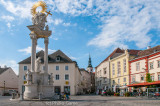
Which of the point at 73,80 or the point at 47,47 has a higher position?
the point at 47,47

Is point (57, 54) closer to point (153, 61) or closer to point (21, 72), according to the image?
point (21, 72)

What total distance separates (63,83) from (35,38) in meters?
28.5

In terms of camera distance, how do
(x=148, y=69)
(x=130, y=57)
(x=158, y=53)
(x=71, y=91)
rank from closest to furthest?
(x=158, y=53), (x=148, y=69), (x=130, y=57), (x=71, y=91)

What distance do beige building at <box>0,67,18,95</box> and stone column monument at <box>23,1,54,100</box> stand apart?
35.0 meters

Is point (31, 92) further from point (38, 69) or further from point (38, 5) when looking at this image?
point (38, 5)

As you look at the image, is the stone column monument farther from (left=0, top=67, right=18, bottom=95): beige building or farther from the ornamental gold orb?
(left=0, top=67, right=18, bottom=95): beige building

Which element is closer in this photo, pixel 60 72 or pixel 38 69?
pixel 38 69

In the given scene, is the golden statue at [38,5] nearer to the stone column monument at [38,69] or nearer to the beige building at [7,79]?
the stone column monument at [38,69]

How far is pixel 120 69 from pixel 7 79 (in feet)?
111

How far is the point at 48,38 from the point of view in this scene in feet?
93.7

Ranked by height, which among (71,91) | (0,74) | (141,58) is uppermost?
(141,58)

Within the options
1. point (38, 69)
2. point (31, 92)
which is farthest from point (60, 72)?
point (31, 92)

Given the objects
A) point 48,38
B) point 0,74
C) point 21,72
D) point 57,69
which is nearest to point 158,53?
point 48,38

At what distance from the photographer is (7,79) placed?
63.2m
